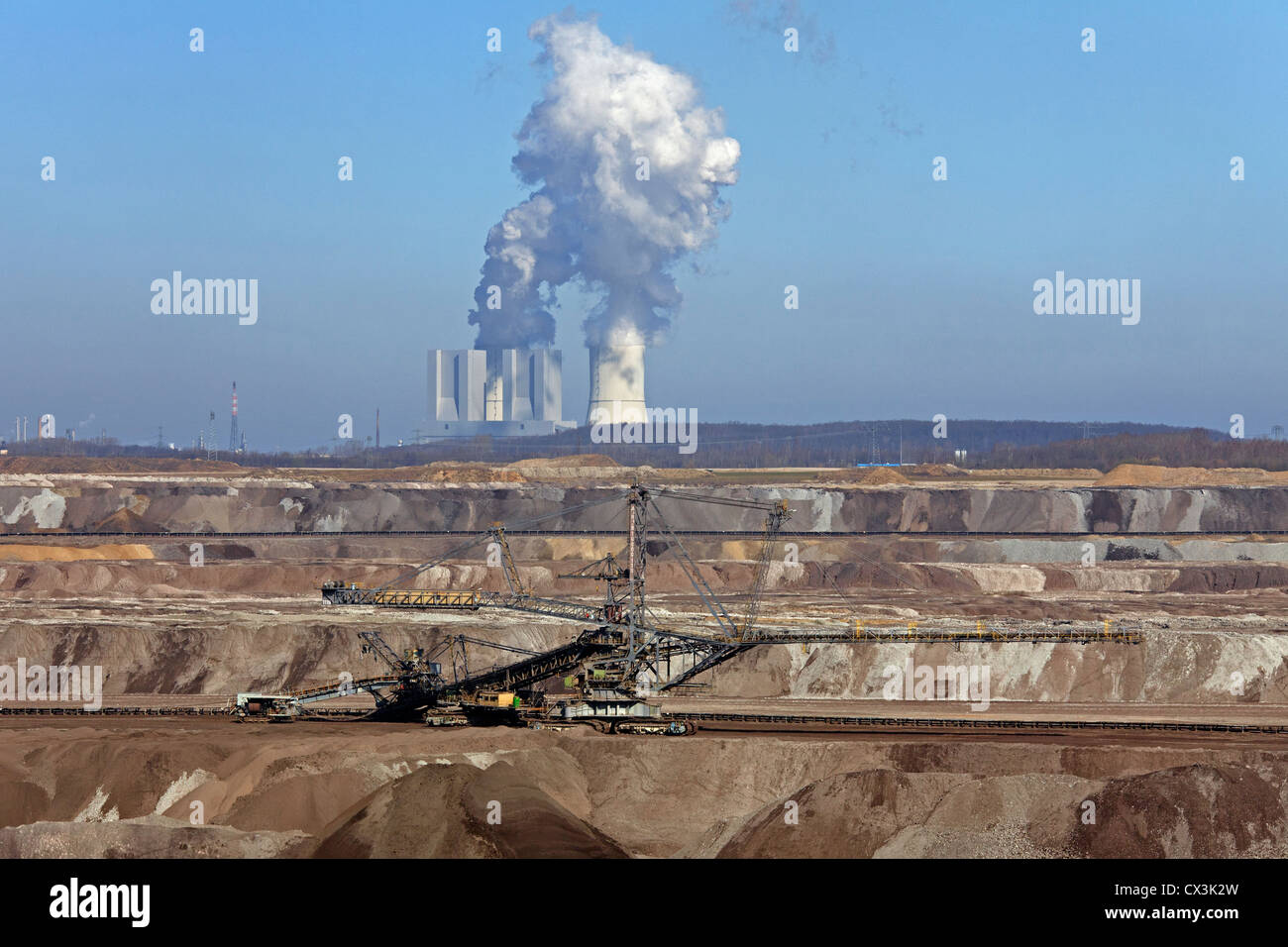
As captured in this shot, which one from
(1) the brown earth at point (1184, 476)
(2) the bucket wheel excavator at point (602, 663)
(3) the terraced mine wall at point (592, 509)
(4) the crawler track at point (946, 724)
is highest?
(1) the brown earth at point (1184, 476)

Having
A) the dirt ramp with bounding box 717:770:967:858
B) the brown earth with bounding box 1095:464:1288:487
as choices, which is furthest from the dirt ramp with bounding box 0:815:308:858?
the brown earth with bounding box 1095:464:1288:487

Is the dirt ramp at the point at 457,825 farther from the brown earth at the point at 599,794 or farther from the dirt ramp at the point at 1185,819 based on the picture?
the dirt ramp at the point at 1185,819

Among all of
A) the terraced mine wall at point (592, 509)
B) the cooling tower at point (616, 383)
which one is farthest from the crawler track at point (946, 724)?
the cooling tower at point (616, 383)

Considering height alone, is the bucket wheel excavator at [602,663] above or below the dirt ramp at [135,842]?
above

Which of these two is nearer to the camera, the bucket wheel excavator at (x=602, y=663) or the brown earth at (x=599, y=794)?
the brown earth at (x=599, y=794)

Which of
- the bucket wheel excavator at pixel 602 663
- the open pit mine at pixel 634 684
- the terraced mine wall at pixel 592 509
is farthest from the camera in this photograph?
the terraced mine wall at pixel 592 509

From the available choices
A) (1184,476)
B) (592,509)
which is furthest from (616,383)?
(1184,476)

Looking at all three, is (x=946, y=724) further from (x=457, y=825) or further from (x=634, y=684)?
(x=457, y=825)

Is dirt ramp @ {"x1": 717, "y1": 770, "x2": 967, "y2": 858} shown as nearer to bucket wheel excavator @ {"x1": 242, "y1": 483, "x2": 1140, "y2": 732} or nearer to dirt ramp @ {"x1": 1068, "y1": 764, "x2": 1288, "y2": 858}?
dirt ramp @ {"x1": 1068, "y1": 764, "x2": 1288, "y2": 858}
